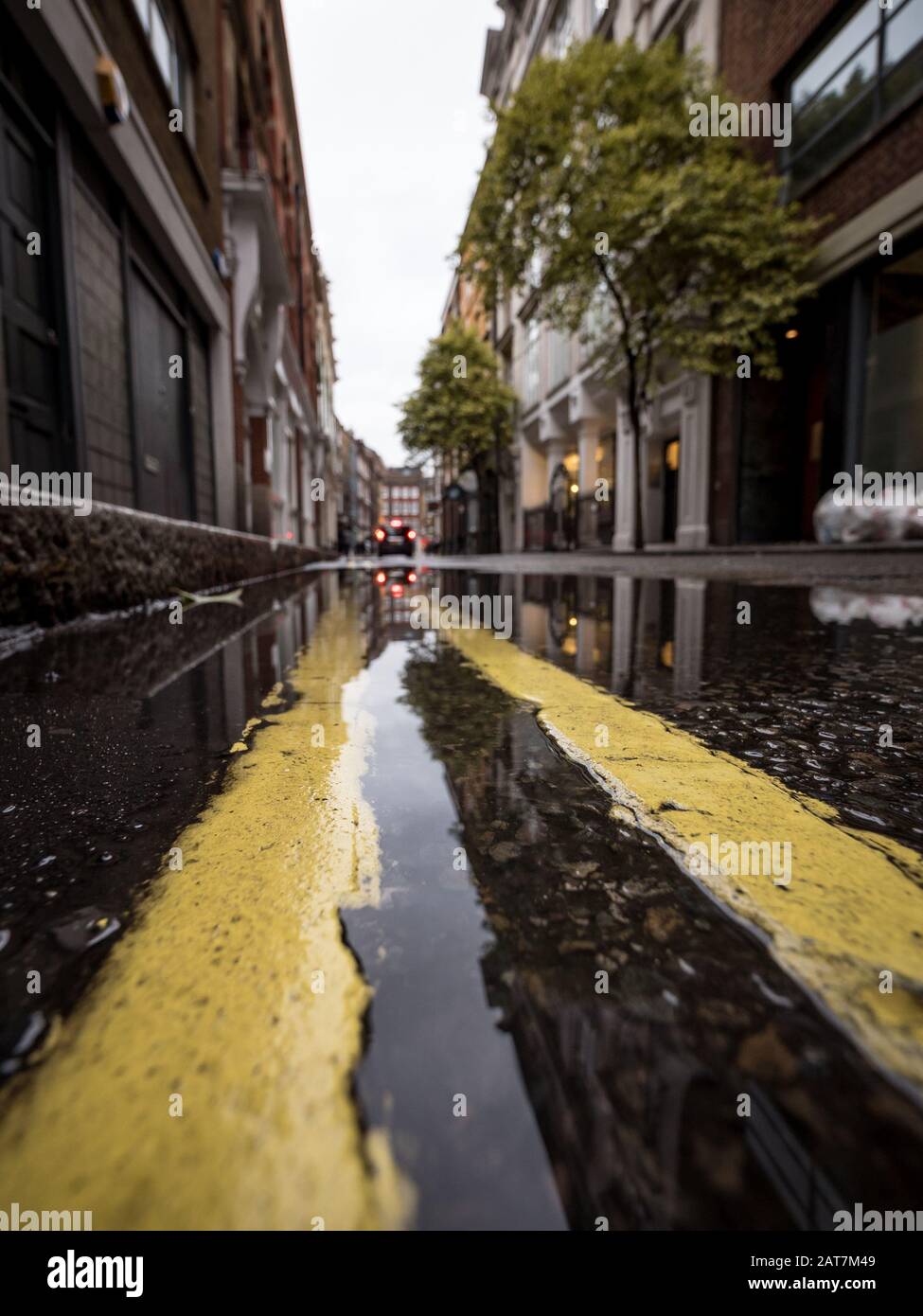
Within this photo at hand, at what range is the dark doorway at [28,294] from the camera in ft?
14.1

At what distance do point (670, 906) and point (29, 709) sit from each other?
1676 mm

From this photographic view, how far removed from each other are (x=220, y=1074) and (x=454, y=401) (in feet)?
99.1

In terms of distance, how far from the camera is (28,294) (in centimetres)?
466

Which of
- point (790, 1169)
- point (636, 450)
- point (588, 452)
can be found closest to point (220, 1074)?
point (790, 1169)

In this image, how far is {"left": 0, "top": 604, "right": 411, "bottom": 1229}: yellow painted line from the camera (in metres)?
0.42

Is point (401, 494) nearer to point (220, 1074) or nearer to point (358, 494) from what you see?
point (358, 494)

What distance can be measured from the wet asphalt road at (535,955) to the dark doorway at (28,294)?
3.65 meters

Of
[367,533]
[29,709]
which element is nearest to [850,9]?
[29,709]

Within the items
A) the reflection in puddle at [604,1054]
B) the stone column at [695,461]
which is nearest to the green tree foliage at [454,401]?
the stone column at [695,461]

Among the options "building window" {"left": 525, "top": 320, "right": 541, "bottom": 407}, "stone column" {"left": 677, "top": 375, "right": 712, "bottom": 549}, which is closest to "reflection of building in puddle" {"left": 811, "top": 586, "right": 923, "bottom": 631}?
"stone column" {"left": 677, "top": 375, "right": 712, "bottom": 549}

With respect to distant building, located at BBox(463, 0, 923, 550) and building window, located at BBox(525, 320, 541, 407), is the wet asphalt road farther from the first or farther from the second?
building window, located at BBox(525, 320, 541, 407)

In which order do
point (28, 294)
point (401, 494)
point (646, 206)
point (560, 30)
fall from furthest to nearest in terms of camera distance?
point (401, 494), point (560, 30), point (646, 206), point (28, 294)

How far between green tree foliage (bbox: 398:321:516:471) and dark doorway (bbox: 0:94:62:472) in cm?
2461
